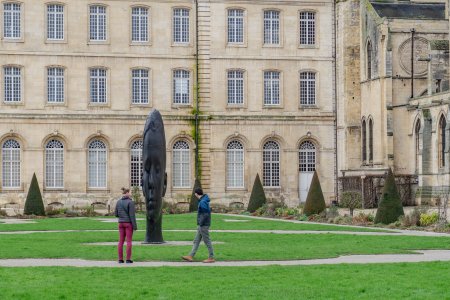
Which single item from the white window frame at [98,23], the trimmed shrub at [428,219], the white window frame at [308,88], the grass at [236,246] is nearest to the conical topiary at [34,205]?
the white window frame at [98,23]

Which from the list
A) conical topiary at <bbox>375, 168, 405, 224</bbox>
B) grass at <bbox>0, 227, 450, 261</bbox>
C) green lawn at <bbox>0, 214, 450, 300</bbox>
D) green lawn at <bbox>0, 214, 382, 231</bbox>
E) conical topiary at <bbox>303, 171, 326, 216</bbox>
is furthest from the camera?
conical topiary at <bbox>303, 171, 326, 216</bbox>

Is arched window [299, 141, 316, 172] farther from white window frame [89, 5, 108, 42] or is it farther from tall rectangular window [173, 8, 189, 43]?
white window frame [89, 5, 108, 42]

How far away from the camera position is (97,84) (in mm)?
63938

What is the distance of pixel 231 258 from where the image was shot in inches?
1072

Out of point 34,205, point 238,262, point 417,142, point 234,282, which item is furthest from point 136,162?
point 234,282

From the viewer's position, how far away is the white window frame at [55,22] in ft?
208

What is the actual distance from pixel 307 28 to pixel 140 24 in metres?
9.19

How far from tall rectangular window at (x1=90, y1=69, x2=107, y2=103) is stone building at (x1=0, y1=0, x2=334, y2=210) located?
53mm

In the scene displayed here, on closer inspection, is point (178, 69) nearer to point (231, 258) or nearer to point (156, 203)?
point (156, 203)

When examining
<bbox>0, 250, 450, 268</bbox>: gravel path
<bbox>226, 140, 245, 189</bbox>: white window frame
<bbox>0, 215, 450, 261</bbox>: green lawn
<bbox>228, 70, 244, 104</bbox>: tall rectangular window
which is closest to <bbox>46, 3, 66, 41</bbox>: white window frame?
<bbox>228, 70, 244, 104</bbox>: tall rectangular window

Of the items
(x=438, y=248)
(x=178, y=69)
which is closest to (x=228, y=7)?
(x=178, y=69)

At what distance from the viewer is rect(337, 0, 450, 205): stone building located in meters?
59.8

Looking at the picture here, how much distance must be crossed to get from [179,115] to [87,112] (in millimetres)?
4942

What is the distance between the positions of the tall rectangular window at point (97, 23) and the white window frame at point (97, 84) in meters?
1.71
